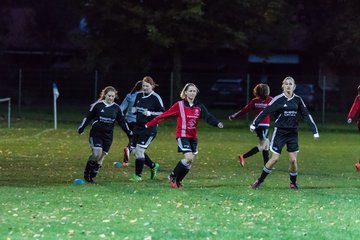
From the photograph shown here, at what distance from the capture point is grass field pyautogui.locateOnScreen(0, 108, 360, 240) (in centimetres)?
973

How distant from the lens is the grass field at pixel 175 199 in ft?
31.9

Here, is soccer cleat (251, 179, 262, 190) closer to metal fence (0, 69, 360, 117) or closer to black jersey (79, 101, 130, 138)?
black jersey (79, 101, 130, 138)

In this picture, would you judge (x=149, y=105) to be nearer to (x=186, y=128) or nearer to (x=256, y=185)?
(x=186, y=128)

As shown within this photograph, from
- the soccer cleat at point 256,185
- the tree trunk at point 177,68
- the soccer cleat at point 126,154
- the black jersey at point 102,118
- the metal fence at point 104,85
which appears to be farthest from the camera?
the metal fence at point 104,85

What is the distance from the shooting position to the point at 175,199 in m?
12.5

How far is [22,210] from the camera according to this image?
11211 millimetres

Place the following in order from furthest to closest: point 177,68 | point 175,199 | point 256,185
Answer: point 177,68, point 256,185, point 175,199

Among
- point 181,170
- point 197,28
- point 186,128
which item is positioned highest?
point 197,28

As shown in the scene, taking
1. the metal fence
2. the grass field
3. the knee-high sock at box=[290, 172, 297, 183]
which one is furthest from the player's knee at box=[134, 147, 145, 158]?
the metal fence

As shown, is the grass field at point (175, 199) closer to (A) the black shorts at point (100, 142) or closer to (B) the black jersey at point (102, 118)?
(A) the black shorts at point (100, 142)

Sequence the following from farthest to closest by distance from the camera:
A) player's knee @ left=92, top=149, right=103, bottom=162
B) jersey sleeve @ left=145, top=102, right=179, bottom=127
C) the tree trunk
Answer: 1. the tree trunk
2. player's knee @ left=92, top=149, right=103, bottom=162
3. jersey sleeve @ left=145, top=102, right=179, bottom=127

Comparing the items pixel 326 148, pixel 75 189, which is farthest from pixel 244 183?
pixel 326 148

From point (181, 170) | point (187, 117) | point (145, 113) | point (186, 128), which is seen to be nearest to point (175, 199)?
point (181, 170)

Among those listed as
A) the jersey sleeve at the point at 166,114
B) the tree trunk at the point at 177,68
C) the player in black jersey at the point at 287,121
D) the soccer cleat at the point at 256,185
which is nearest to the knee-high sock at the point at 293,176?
the player in black jersey at the point at 287,121
